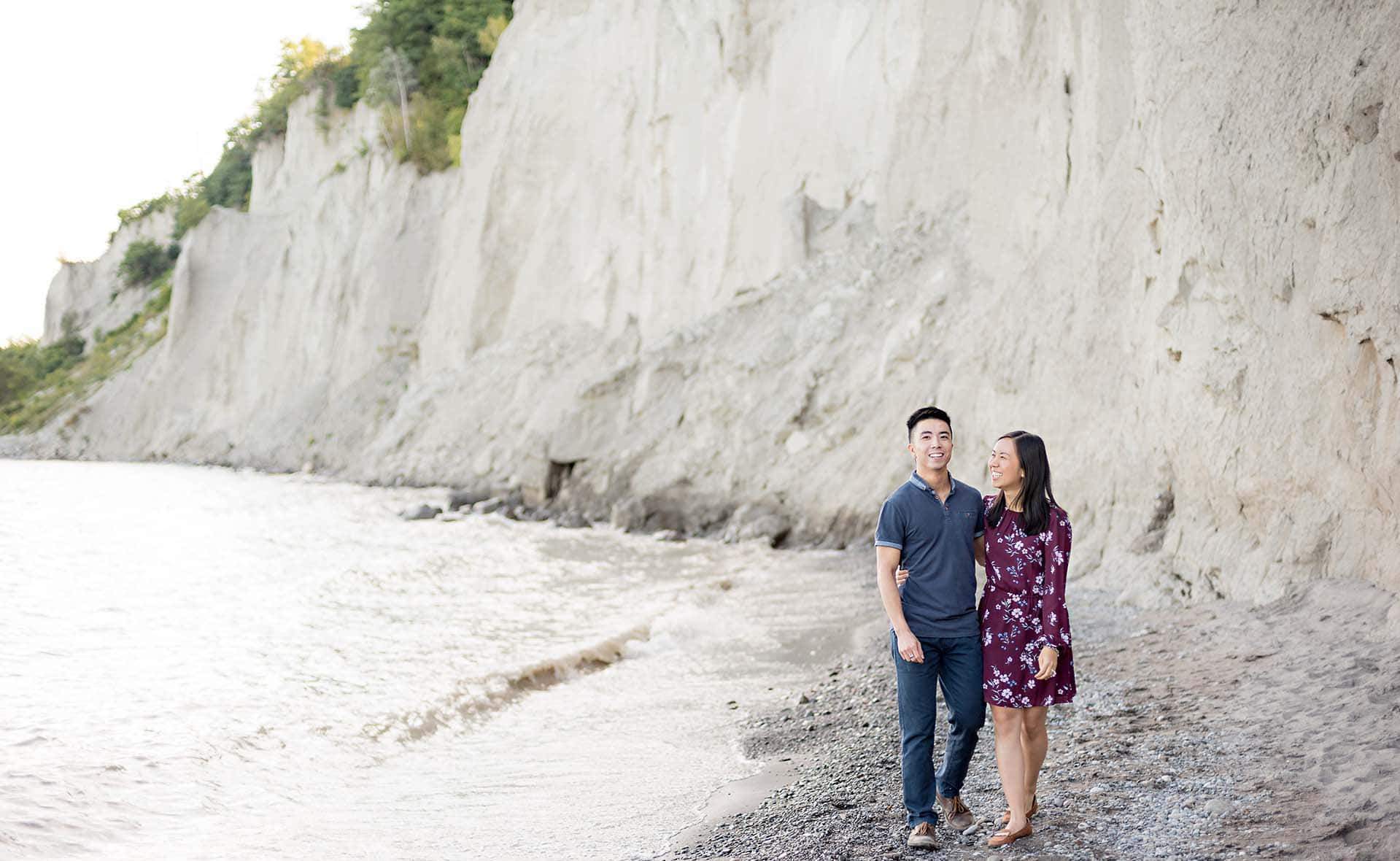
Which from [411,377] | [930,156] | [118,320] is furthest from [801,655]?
[118,320]

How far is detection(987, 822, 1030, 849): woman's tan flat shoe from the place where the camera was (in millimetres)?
4211

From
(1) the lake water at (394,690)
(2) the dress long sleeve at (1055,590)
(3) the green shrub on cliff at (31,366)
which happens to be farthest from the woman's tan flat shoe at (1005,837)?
(3) the green shrub on cliff at (31,366)

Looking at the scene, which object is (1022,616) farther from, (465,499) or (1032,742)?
(465,499)

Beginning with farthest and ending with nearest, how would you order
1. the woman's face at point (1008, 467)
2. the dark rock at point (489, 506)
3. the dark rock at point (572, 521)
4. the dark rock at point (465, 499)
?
the dark rock at point (465, 499) → the dark rock at point (489, 506) → the dark rock at point (572, 521) → the woman's face at point (1008, 467)

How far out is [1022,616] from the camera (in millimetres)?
4176

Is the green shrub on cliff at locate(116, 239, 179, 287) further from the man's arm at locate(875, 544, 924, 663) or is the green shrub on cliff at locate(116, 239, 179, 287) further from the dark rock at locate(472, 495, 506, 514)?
the man's arm at locate(875, 544, 924, 663)

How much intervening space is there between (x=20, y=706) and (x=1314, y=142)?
35.0 feet

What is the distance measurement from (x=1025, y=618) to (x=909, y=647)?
1.54ft

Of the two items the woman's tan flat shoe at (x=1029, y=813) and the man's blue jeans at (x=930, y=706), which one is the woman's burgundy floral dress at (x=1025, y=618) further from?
the woman's tan flat shoe at (x=1029, y=813)

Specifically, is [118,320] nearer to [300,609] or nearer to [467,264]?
[467,264]

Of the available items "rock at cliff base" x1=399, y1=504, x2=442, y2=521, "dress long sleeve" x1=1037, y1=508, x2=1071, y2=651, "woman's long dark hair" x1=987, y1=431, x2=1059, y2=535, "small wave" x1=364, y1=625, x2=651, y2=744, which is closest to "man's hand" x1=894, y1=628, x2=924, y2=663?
"dress long sleeve" x1=1037, y1=508, x2=1071, y2=651

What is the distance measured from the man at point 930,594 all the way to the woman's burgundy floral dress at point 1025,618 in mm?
99

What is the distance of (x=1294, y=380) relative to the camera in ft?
24.7

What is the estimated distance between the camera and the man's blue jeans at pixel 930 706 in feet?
14.0
